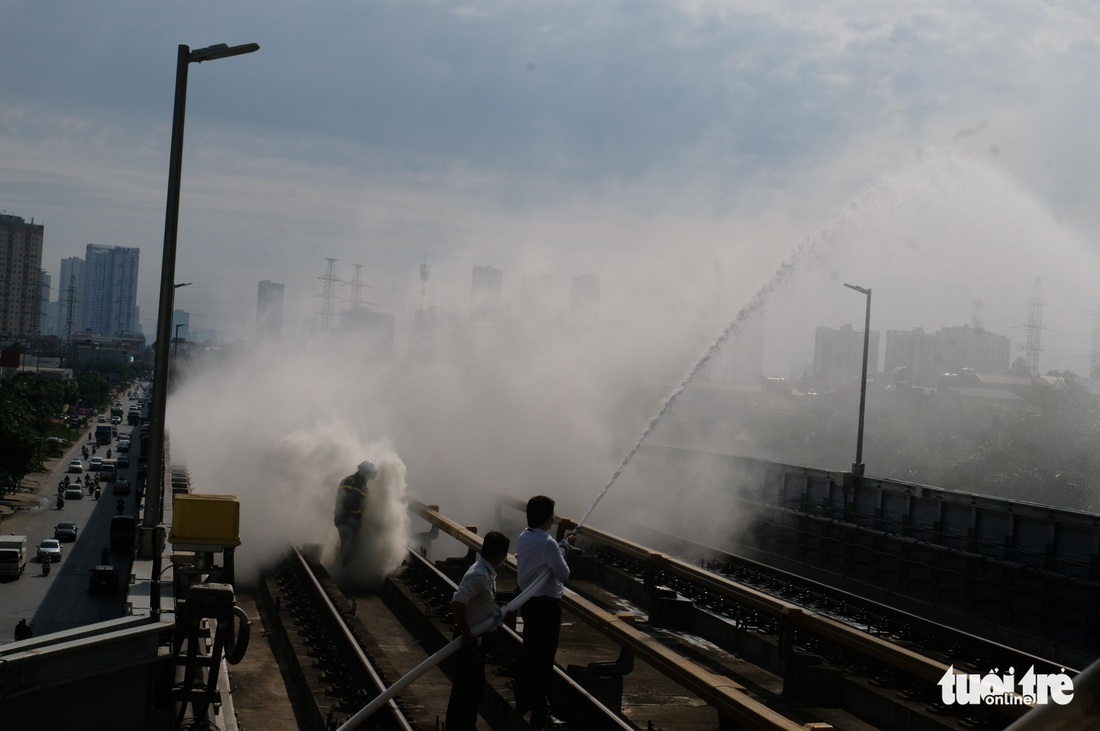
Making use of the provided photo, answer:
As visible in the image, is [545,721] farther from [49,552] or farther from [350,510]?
[49,552]

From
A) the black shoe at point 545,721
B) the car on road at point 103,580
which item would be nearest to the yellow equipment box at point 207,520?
the black shoe at point 545,721

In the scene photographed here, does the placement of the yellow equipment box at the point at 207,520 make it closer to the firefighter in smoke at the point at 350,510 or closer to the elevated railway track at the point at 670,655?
the elevated railway track at the point at 670,655

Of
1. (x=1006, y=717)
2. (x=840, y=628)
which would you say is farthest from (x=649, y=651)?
(x=1006, y=717)

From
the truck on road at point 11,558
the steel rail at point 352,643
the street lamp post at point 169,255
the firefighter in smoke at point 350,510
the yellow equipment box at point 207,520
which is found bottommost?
the truck on road at point 11,558

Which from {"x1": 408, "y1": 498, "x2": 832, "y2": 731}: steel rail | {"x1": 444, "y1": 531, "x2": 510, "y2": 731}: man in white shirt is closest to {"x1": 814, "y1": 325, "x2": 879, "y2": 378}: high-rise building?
{"x1": 408, "y1": 498, "x2": 832, "y2": 731}: steel rail

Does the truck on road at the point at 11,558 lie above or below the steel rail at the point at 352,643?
below

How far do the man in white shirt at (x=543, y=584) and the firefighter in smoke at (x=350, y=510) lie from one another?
44.9ft

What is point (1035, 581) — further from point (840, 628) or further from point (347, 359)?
point (347, 359)

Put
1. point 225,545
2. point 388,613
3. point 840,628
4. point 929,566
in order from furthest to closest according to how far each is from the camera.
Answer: point 929,566, point 388,613, point 840,628, point 225,545

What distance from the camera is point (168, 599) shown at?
8.15m

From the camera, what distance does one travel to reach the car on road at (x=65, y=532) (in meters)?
52.3

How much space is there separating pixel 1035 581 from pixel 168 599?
15712mm

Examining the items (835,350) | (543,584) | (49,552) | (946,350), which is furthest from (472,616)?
(835,350)

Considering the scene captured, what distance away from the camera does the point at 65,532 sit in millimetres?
52562
